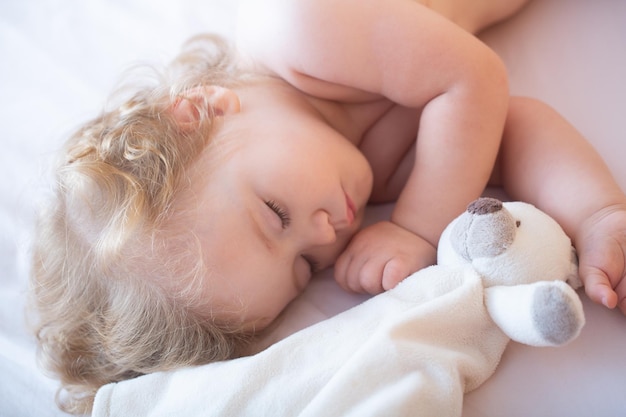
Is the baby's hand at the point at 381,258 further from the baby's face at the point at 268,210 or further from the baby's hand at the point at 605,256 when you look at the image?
the baby's hand at the point at 605,256

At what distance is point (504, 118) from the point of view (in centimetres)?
93

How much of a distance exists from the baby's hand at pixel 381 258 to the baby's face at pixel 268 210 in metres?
0.04

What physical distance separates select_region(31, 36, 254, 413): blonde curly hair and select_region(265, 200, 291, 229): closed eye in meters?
0.12

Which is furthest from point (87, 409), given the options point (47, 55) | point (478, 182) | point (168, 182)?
point (47, 55)

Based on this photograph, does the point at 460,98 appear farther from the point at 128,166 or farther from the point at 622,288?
the point at 128,166

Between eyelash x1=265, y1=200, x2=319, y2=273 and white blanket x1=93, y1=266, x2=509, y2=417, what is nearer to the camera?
white blanket x1=93, y1=266, x2=509, y2=417

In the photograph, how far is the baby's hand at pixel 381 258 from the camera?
871mm

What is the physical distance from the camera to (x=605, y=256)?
0.78 metres

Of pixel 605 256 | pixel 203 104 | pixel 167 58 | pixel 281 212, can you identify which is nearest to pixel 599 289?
pixel 605 256

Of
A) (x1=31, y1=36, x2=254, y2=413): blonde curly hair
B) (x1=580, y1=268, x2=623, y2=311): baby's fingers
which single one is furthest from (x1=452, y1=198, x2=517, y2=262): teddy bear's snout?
(x1=31, y1=36, x2=254, y2=413): blonde curly hair

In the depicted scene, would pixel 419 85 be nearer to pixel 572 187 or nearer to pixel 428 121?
pixel 428 121

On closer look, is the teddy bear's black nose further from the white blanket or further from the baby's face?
the baby's face

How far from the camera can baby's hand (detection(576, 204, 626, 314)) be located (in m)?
0.75

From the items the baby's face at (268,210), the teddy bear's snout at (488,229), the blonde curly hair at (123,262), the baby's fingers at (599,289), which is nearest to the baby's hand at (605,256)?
the baby's fingers at (599,289)
